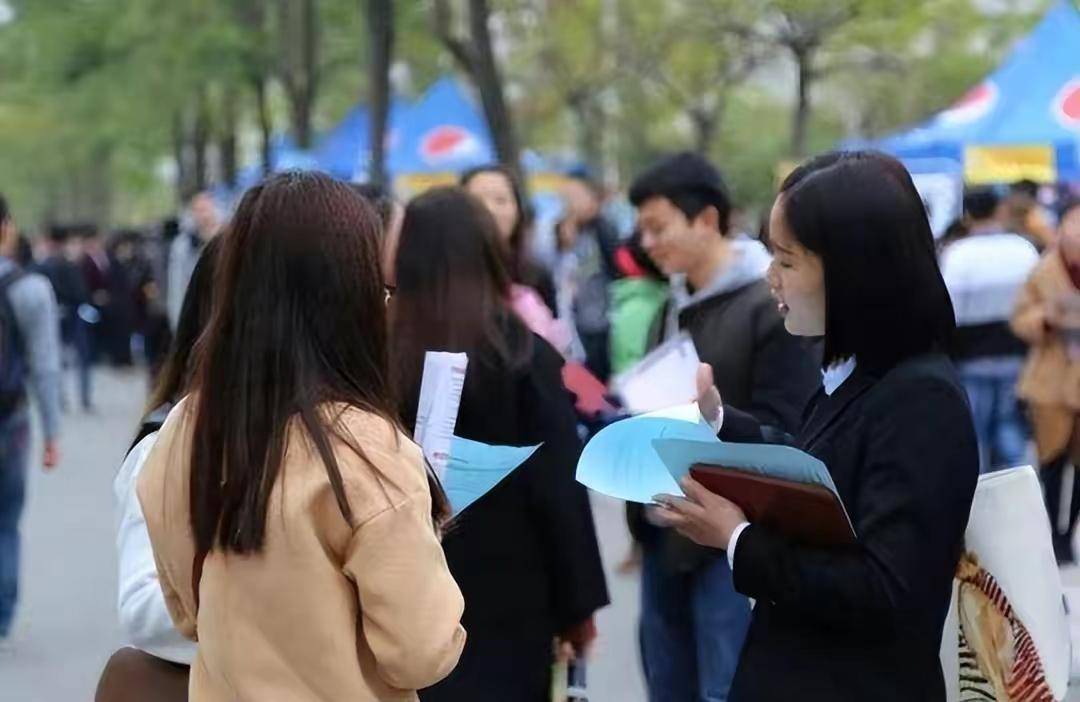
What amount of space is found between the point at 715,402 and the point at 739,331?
72 cm

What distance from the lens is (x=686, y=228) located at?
15.3 ft

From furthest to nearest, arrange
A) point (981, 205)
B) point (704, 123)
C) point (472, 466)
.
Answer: point (704, 123)
point (981, 205)
point (472, 466)

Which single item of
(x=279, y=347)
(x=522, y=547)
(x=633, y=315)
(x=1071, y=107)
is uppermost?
(x=279, y=347)

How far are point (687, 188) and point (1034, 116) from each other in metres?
14.2

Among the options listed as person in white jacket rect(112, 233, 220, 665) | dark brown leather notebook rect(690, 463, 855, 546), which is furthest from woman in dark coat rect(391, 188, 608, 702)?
dark brown leather notebook rect(690, 463, 855, 546)

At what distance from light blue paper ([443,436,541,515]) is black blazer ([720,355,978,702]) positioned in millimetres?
819

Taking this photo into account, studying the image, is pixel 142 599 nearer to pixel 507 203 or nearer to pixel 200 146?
pixel 507 203

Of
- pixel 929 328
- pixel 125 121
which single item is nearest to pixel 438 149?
pixel 125 121

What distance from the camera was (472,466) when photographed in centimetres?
361

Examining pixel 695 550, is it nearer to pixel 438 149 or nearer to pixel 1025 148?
pixel 1025 148

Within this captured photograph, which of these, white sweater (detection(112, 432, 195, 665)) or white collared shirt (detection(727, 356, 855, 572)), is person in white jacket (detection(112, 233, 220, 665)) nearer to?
white sweater (detection(112, 432, 195, 665))

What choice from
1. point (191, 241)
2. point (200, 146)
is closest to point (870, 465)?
point (191, 241)

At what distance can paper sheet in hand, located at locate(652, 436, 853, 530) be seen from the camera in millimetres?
2688

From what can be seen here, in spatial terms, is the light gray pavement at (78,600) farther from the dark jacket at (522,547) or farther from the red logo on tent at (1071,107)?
the red logo on tent at (1071,107)
